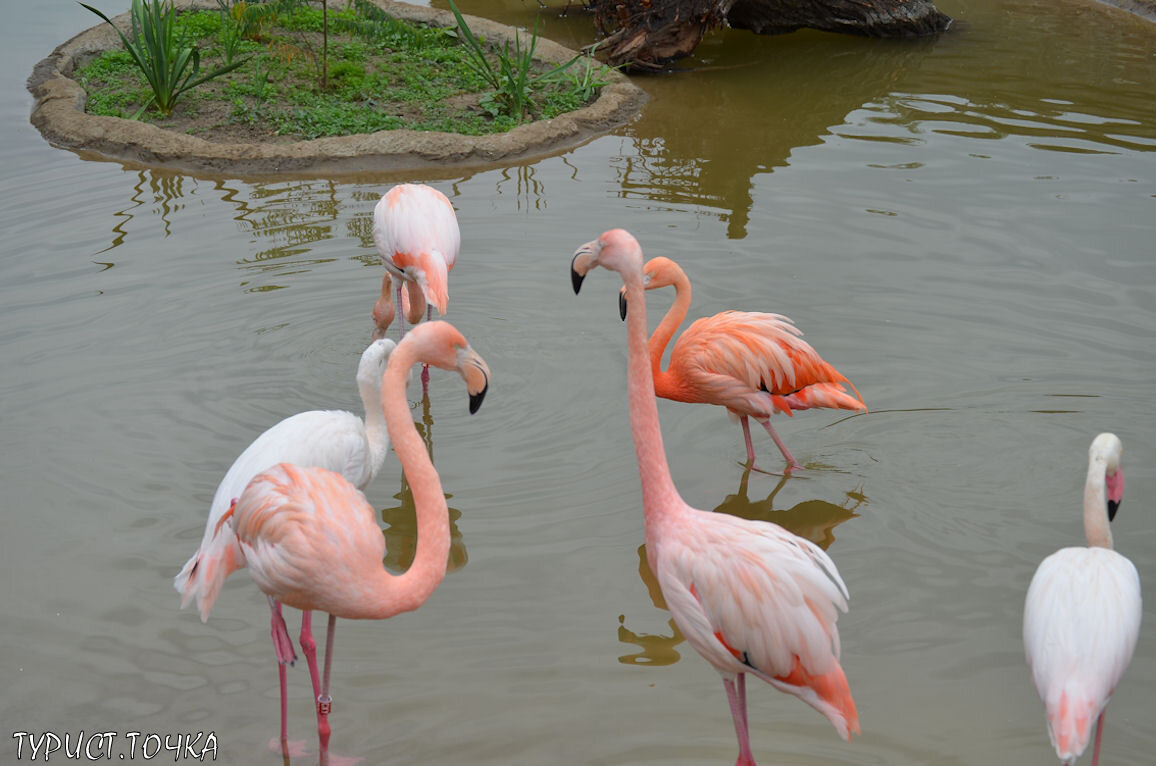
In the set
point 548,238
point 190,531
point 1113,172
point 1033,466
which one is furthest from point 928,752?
point 1113,172

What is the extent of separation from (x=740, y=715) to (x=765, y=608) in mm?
335

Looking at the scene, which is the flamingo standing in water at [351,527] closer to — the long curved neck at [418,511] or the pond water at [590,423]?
the long curved neck at [418,511]

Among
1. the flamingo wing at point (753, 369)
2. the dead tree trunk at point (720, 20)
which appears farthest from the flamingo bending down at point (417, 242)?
the dead tree trunk at point (720, 20)

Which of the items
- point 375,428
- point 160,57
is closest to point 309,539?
point 375,428

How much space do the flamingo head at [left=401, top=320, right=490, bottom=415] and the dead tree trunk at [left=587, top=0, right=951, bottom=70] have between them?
785 centimetres

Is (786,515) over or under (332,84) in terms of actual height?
under

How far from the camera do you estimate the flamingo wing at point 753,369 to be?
4.25m

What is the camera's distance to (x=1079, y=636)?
2699 millimetres

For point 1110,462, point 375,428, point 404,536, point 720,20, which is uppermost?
point 720,20

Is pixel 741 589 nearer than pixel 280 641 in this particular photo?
Yes

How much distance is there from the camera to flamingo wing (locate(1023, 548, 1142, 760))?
2588 mm

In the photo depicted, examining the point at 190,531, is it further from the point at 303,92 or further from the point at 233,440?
the point at 303,92

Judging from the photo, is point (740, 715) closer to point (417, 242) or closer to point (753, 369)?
point (753, 369)

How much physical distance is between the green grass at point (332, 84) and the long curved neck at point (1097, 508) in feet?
20.8
